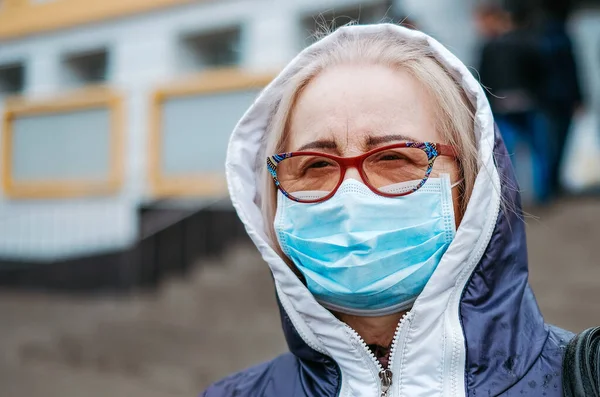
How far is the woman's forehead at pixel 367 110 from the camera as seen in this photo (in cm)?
146

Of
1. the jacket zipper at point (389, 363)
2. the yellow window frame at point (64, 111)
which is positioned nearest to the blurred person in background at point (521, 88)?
the jacket zipper at point (389, 363)

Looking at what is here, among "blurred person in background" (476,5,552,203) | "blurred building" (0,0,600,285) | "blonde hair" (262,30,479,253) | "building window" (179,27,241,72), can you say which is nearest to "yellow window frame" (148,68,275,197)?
"blurred building" (0,0,600,285)

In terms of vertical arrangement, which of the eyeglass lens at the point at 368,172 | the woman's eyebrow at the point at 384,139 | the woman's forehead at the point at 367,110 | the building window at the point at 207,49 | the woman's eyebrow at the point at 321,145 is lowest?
the eyeglass lens at the point at 368,172

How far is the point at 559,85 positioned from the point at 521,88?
0.41 metres

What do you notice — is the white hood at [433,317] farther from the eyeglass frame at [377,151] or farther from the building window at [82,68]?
the building window at [82,68]

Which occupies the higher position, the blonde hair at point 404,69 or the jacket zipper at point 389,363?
the blonde hair at point 404,69

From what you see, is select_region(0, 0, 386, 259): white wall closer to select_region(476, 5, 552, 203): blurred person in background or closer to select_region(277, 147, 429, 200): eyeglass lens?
select_region(476, 5, 552, 203): blurred person in background

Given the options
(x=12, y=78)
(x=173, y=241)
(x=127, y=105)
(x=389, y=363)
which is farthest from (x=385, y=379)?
(x=12, y=78)

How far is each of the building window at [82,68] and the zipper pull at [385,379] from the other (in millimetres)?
10581

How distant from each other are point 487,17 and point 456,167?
5124mm

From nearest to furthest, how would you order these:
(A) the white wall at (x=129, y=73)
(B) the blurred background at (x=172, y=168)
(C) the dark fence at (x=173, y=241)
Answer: (B) the blurred background at (x=172, y=168) → (C) the dark fence at (x=173, y=241) → (A) the white wall at (x=129, y=73)

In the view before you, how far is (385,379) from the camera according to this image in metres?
1.37

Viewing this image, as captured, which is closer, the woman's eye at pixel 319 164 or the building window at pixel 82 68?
the woman's eye at pixel 319 164

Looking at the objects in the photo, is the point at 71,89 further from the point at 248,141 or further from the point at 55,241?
the point at 248,141
